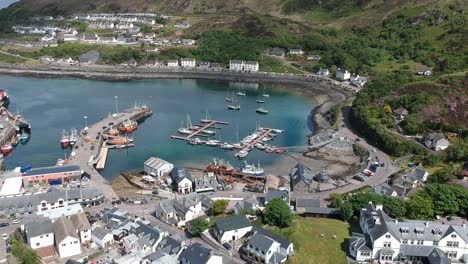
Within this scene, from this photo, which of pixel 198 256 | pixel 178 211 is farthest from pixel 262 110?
pixel 198 256

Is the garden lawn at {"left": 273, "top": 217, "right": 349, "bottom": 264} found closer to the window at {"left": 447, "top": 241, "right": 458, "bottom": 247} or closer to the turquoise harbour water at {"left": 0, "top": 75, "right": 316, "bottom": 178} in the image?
the window at {"left": 447, "top": 241, "right": 458, "bottom": 247}

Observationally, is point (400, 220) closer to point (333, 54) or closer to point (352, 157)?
point (352, 157)

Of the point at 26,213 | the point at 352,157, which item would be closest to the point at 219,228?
the point at 26,213

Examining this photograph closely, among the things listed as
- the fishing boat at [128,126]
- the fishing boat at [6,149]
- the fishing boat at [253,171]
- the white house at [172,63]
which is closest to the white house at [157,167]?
the fishing boat at [253,171]

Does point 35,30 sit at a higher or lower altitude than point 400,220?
higher

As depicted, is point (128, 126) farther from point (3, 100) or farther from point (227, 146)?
point (3, 100)

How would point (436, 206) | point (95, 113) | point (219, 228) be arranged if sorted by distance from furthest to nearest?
Answer: point (95, 113), point (436, 206), point (219, 228)

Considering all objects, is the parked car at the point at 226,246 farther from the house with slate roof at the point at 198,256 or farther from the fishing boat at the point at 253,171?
the fishing boat at the point at 253,171
